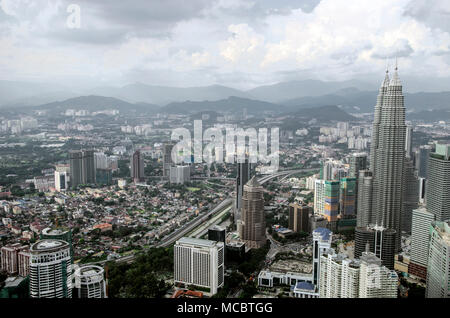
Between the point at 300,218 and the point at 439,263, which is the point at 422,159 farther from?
the point at 439,263

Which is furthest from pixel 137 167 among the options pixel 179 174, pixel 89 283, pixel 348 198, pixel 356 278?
pixel 356 278

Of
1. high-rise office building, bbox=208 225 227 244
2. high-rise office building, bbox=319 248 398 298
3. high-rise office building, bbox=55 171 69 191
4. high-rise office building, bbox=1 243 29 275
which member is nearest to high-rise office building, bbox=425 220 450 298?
high-rise office building, bbox=319 248 398 298

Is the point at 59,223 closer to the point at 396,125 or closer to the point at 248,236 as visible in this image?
the point at 248,236

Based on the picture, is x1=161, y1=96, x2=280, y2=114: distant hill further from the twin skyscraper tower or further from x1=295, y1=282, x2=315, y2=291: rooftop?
x1=295, y1=282, x2=315, y2=291: rooftop

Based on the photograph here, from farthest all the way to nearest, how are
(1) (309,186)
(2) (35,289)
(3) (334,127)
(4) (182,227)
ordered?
(3) (334,127) → (1) (309,186) → (4) (182,227) → (2) (35,289)

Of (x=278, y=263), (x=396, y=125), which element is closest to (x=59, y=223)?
(x=278, y=263)

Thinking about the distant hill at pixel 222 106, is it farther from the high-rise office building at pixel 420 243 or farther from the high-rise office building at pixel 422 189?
the high-rise office building at pixel 420 243
